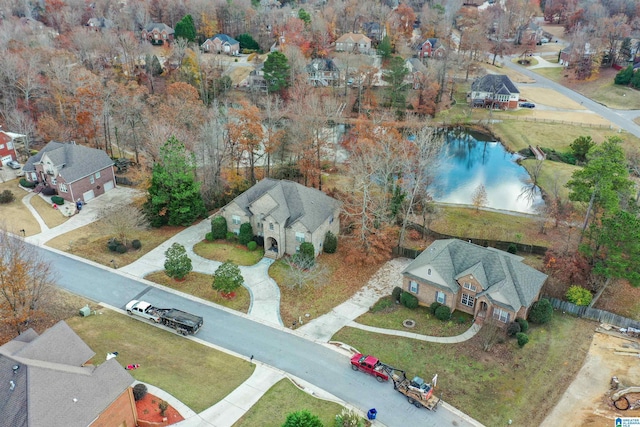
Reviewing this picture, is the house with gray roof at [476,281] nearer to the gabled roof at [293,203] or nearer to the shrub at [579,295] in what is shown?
the shrub at [579,295]

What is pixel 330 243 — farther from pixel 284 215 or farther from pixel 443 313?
pixel 443 313

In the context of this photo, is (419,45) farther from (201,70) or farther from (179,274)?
(179,274)

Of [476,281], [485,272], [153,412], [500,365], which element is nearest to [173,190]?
[153,412]

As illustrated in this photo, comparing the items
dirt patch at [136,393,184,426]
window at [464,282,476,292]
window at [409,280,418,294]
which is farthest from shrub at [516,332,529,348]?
dirt patch at [136,393,184,426]

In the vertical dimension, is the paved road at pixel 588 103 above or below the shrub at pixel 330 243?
above

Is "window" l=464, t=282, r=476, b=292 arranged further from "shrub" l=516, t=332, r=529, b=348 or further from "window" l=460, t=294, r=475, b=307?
"shrub" l=516, t=332, r=529, b=348

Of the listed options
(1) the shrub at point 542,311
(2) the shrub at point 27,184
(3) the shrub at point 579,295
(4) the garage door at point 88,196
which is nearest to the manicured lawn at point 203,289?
(4) the garage door at point 88,196
